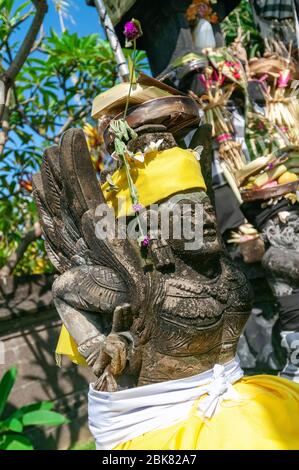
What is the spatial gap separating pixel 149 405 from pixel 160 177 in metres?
0.72

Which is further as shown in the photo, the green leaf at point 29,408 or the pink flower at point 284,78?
the green leaf at point 29,408

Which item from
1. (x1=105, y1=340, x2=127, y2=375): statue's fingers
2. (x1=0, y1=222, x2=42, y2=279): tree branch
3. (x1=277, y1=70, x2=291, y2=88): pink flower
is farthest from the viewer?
(x1=0, y1=222, x2=42, y2=279): tree branch

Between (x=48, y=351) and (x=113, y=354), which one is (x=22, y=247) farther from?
(x=113, y=354)

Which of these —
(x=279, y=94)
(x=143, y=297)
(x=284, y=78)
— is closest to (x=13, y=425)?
(x=143, y=297)

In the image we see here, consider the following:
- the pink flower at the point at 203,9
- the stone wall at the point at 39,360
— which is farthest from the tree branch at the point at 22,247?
the pink flower at the point at 203,9

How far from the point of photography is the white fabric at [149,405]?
4.64ft

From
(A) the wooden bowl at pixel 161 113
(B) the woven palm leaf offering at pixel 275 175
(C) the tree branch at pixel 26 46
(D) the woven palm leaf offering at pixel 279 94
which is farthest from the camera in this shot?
(D) the woven palm leaf offering at pixel 279 94

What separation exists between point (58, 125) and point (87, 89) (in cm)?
50

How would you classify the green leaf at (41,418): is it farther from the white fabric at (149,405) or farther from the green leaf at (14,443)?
the white fabric at (149,405)

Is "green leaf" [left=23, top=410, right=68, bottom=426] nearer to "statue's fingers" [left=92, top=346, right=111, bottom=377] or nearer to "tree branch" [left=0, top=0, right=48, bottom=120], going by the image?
"statue's fingers" [left=92, top=346, right=111, bottom=377]

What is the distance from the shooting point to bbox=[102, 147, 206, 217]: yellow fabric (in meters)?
1.53

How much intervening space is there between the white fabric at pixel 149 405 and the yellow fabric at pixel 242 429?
0.10 feet

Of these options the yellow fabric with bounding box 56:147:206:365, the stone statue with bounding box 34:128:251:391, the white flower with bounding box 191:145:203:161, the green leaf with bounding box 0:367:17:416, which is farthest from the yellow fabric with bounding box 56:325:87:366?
the green leaf with bounding box 0:367:17:416
